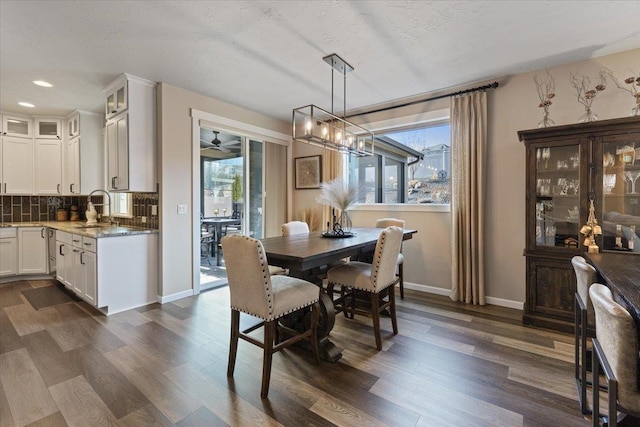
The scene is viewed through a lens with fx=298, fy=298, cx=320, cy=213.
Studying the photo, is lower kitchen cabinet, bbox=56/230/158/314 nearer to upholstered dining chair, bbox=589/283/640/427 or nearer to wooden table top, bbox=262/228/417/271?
wooden table top, bbox=262/228/417/271

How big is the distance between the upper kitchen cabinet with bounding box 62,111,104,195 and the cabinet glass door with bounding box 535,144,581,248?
241 inches

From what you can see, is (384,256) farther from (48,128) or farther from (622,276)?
(48,128)

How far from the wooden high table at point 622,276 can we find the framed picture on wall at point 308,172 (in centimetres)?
361

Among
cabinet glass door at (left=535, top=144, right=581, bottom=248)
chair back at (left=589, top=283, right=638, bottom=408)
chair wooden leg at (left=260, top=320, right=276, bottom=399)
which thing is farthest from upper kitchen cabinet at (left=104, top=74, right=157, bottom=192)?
cabinet glass door at (left=535, top=144, right=581, bottom=248)

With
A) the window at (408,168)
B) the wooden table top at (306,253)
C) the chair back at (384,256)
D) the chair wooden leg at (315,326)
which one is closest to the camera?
the wooden table top at (306,253)

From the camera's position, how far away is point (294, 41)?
8.76 ft

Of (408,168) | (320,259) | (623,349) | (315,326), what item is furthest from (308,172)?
(623,349)

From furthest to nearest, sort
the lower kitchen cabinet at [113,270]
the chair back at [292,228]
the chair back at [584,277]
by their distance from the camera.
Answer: the chair back at [292,228], the lower kitchen cabinet at [113,270], the chair back at [584,277]

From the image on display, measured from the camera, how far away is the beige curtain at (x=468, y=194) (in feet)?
11.5

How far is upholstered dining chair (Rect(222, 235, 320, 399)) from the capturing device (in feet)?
6.27

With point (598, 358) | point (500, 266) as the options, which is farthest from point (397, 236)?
point (500, 266)

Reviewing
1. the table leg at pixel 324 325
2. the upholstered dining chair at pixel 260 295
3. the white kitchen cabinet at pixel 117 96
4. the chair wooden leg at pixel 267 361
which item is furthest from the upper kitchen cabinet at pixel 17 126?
the chair wooden leg at pixel 267 361

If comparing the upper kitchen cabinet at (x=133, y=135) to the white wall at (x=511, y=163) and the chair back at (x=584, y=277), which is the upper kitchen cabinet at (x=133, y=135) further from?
the chair back at (x=584, y=277)

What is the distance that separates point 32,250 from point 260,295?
483cm
